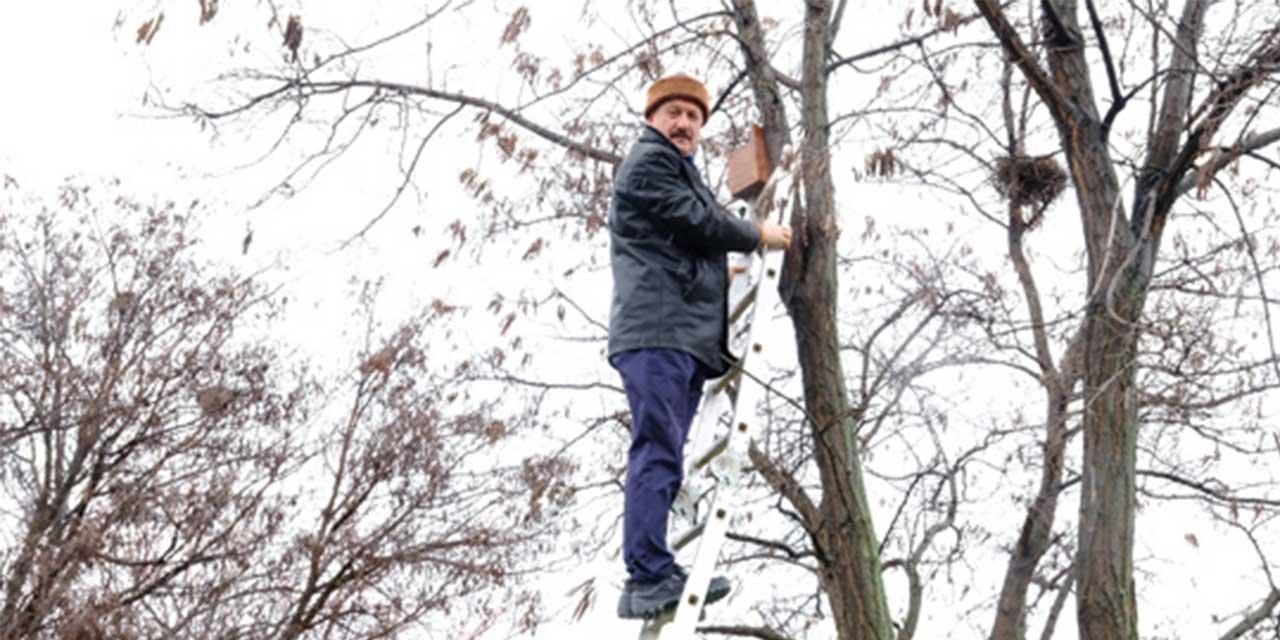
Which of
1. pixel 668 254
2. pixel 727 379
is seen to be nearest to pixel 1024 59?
pixel 727 379

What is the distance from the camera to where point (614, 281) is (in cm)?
395

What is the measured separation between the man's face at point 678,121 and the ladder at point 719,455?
43cm

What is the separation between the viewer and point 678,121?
158 inches

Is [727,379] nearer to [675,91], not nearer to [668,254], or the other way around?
[668,254]

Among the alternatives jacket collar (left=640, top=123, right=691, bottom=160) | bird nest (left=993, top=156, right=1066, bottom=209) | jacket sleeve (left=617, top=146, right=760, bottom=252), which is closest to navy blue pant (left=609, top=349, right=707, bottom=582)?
jacket sleeve (left=617, top=146, right=760, bottom=252)

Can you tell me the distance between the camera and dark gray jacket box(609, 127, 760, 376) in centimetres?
379

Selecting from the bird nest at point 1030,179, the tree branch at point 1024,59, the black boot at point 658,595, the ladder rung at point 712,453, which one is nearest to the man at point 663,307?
the black boot at point 658,595

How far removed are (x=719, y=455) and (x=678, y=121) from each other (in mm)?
1015

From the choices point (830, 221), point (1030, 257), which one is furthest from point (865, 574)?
point (1030, 257)

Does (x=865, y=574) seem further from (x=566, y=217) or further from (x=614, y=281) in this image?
(x=566, y=217)

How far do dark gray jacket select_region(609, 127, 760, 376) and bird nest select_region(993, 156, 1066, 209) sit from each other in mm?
3885

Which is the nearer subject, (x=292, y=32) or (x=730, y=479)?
(x=730, y=479)

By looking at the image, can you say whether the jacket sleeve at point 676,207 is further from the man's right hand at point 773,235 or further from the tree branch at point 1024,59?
the tree branch at point 1024,59

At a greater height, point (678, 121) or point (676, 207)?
point (678, 121)
